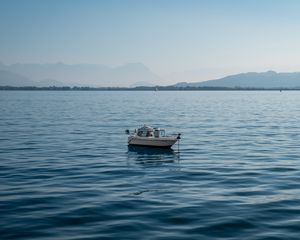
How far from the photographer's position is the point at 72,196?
92.1 ft

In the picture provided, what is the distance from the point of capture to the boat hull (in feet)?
175

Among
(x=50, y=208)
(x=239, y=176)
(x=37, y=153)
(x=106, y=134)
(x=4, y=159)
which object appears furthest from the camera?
(x=106, y=134)

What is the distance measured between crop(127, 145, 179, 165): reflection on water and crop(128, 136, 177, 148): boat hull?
0.51 m

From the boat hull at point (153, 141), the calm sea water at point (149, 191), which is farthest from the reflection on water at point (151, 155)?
the boat hull at point (153, 141)

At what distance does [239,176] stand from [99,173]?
11.9 m

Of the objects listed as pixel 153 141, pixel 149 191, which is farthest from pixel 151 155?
pixel 149 191

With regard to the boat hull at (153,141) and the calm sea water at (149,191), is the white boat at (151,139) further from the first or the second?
the calm sea water at (149,191)

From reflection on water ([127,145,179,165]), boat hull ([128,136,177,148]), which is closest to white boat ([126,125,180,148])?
boat hull ([128,136,177,148])

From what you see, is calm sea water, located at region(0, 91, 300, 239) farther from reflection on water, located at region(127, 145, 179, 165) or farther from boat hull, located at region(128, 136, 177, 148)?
boat hull, located at region(128, 136, 177, 148)

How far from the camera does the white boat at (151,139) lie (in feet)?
175

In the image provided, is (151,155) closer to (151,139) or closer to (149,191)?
(151,139)

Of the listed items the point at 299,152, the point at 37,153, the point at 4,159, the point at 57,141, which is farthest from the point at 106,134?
the point at 299,152

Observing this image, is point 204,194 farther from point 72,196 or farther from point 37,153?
point 37,153

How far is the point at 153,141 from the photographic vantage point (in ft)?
178
